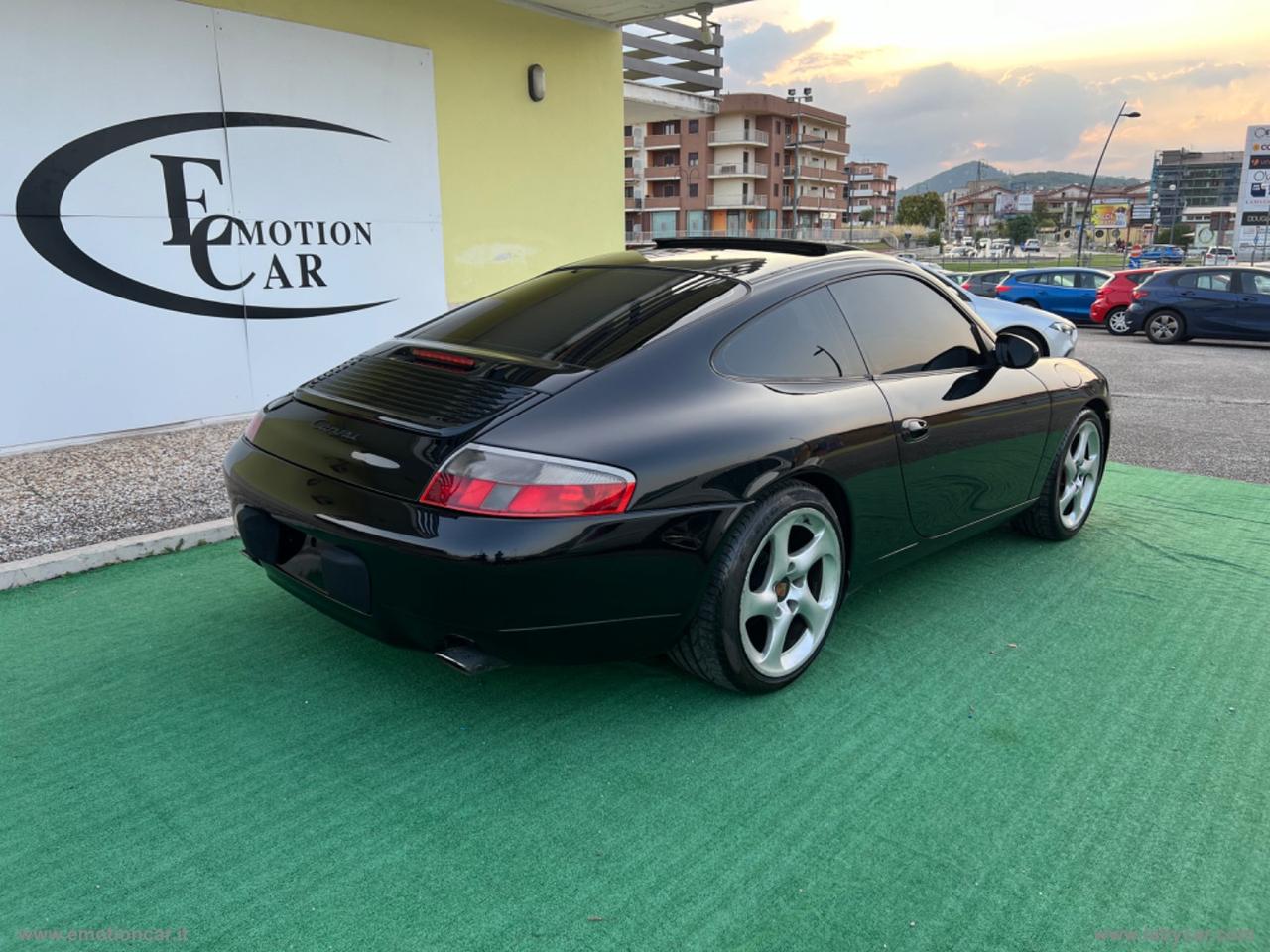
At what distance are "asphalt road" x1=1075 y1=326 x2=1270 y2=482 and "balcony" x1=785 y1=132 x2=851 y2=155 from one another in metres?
75.3

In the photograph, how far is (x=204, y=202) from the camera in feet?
21.3

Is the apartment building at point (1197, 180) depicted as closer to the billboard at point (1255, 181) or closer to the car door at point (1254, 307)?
the billboard at point (1255, 181)

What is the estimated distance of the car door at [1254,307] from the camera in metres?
15.4

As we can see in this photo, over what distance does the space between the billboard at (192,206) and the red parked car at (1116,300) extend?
14881 millimetres

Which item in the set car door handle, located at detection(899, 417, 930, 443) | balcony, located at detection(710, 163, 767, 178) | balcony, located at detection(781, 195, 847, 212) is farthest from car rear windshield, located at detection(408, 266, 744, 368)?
balcony, located at detection(781, 195, 847, 212)

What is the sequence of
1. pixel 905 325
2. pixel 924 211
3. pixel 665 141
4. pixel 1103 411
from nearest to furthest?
pixel 905 325, pixel 1103 411, pixel 665 141, pixel 924 211

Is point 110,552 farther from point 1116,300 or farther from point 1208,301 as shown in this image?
point 1116,300

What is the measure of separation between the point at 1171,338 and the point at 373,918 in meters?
17.8

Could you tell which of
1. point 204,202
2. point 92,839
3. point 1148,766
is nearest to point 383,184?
point 204,202

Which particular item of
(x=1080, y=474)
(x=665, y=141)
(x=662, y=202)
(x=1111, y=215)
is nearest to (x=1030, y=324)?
(x=1080, y=474)

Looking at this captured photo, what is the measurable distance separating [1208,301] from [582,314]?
53.9 ft

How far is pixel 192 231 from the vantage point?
6.45 meters

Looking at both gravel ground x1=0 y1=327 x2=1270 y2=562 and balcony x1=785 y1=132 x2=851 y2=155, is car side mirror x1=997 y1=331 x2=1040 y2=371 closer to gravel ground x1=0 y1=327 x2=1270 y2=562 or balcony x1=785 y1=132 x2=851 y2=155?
gravel ground x1=0 y1=327 x2=1270 y2=562

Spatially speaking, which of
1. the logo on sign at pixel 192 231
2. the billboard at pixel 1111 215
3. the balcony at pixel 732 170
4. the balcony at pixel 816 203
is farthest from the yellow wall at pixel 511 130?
the billboard at pixel 1111 215
